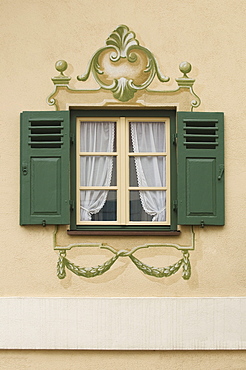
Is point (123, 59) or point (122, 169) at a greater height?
point (123, 59)

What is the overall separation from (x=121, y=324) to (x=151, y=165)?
1727 millimetres

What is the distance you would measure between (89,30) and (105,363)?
355cm

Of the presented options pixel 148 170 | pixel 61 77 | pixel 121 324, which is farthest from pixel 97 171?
pixel 121 324

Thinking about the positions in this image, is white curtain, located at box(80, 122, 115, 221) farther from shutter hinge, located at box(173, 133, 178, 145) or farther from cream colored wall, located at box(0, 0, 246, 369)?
shutter hinge, located at box(173, 133, 178, 145)

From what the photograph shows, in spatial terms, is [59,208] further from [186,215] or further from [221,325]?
[221,325]

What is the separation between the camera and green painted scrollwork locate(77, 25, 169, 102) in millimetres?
7711

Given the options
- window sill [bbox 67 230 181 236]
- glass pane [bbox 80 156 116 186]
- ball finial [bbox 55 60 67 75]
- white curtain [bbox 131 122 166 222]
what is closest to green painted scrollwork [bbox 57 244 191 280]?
window sill [bbox 67 230 181 236]

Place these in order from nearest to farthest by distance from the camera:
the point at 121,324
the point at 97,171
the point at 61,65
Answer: the point at 121,324 < the point at 61,65 < the point at 97,171

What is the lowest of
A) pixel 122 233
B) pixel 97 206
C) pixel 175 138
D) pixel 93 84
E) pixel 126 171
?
pixel 122 233

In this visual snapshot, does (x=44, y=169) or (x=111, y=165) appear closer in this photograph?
(x=44, y=169)

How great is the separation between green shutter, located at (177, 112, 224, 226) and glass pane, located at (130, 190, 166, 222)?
0.26 meters

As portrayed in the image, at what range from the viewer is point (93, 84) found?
772 cm

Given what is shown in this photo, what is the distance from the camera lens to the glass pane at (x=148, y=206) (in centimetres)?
777

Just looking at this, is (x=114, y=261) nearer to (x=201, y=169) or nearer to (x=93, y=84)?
(x=201, y=169)
